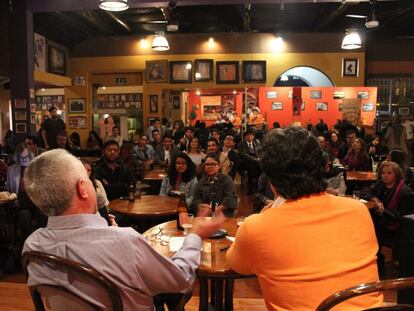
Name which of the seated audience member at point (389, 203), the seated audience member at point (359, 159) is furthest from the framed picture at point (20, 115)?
the seated audience member at point (389, 203)

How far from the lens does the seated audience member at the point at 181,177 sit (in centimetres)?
484

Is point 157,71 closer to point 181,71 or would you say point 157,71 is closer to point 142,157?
point 181,71

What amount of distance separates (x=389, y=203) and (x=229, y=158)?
4.01 metres

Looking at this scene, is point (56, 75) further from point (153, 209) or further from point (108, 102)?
point (153, 209)

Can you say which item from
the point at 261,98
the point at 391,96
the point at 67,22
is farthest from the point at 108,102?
the point at 391,96

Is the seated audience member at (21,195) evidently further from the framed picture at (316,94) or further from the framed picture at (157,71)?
the framed picture at (316,94)

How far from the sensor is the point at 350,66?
487 inches

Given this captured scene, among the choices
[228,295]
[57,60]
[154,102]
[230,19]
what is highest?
[230,19]

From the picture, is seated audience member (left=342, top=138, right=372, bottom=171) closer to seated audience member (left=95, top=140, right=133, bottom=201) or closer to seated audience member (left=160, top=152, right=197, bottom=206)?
seated audience member (left=160, top=152, right=197, bottom=206)

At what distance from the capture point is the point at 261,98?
11805 millimetres

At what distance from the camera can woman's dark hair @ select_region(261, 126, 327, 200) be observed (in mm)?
1467

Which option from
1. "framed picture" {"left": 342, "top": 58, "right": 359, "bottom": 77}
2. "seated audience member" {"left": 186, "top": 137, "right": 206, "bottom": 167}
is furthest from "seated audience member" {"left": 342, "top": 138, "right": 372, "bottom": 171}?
"framed picture" {"left": 342, "top": 58, "right": 359, "bottom": 77}

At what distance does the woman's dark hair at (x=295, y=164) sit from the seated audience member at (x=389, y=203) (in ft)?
9.45

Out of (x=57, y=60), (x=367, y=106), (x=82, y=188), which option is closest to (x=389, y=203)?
(x=82, y=188)
